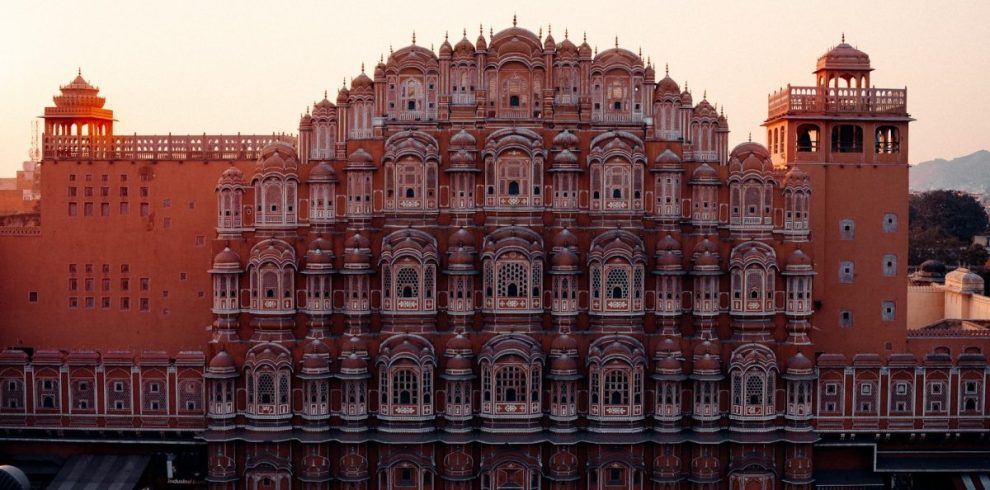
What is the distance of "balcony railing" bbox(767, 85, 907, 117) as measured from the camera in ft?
163

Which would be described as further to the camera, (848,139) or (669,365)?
(848,139)

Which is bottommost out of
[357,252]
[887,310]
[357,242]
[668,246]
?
[887,310]

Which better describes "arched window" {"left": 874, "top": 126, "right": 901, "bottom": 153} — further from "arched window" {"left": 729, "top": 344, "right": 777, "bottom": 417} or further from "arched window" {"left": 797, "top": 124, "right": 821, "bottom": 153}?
"arched window" {"left": 729, "top": 344, "right": 777, "bottom": 417}

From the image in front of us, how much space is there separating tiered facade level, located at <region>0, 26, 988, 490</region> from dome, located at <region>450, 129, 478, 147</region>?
0.20ft

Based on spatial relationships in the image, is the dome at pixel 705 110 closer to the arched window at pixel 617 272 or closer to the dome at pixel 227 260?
the arched window at pixel 617 272

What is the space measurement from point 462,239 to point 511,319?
3532 mm

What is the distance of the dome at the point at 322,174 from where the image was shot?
142 feet

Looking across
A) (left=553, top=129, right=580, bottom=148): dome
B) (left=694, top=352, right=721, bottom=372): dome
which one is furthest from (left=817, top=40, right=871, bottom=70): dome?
(left=694, top=352, right=721, bottom=372): dome

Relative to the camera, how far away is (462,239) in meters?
42.4

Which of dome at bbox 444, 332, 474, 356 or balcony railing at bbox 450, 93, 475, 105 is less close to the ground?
balcony railing at bbox 450, 93, 475, 105

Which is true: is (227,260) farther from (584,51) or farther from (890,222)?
(890,222)

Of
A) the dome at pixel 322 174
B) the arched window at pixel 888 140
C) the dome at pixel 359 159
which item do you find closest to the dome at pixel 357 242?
the dome at pixel 322 174

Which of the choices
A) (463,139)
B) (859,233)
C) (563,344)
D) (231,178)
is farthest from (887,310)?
(231,178)

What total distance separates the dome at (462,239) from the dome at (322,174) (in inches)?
202
